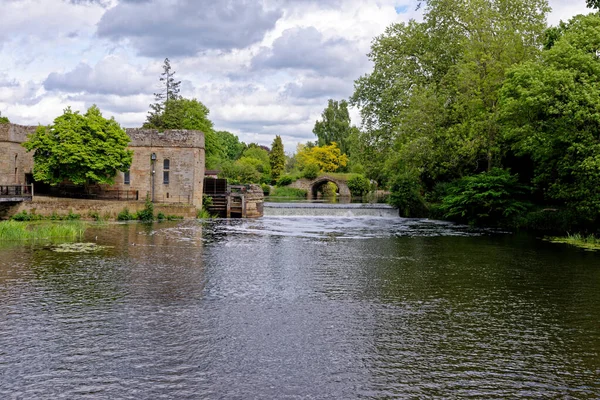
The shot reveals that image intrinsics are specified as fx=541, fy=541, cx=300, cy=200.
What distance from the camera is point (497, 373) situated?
8.15 metres

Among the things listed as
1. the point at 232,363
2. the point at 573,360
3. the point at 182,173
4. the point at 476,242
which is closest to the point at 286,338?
the point at 232,363

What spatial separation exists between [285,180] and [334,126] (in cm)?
1607

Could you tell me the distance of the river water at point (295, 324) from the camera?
7676 millimetres

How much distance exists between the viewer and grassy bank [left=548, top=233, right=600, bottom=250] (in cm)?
2307

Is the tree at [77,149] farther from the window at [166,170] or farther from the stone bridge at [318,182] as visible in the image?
the stone bridge at [318,182]

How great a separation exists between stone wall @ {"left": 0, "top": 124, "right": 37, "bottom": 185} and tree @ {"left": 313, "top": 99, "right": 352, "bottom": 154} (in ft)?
194

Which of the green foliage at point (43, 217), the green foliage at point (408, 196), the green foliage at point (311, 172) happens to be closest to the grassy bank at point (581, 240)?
the green foliage at point (408, 196)

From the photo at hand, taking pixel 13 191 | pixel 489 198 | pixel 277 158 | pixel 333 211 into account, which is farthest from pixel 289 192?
pixel 13 191

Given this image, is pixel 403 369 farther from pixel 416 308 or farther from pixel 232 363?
pixel 416 308

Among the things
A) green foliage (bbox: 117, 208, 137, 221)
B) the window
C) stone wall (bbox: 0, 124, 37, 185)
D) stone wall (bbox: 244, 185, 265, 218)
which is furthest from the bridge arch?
stone wall (bbox: 0, 124, 37, 185)

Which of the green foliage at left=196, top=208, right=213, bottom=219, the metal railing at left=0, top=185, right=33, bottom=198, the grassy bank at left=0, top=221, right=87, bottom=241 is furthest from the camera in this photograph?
the green foliage at left=196, top=208, right=213, bottom=219

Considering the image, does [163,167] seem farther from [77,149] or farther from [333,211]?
[333,211]

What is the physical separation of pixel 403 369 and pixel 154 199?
31048 millimetres

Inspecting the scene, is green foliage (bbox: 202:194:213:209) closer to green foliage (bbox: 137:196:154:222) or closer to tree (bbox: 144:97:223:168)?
green foliage (bbox: 137:196:154:222)
